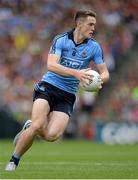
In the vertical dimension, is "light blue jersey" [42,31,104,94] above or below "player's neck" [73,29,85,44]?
below

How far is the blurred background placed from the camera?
94.0ft

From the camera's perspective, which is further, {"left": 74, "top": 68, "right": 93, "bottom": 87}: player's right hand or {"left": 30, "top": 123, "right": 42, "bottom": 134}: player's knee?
{"left": 30, "top": 123, "right": 42, "bottom": 134}: player's knee

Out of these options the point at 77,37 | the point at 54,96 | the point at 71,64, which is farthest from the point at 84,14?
the point at 54,96

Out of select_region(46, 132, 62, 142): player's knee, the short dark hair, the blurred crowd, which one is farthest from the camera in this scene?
the blurred crowd

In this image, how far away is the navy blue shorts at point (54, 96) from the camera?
1205 cm

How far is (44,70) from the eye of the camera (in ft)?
98.3

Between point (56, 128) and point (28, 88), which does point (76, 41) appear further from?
point (28, 88)

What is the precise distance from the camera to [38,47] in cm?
3059

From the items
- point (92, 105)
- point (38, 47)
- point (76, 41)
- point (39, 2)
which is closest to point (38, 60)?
point (38, 47)

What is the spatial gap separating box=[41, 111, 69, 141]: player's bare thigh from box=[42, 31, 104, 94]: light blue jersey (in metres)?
0.44

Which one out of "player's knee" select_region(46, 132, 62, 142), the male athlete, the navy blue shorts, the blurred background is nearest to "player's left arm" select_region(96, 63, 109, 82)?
the male athlete

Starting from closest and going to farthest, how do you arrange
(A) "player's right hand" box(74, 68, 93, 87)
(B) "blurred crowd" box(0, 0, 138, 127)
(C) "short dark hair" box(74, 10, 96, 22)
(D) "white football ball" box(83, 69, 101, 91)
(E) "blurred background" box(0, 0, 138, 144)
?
(A) "player's right hand" box(74, 68, 93, 87) < (D) "white football ball" box(83, 69, 101, 91) < (C) "short dark hair" box(74, 10, 96, 22) < (E) "blurred background" box(0, 0, 138, 144) < (B) "blurred crowd" box(0, 0, 138, 127)

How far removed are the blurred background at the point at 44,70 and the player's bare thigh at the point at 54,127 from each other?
14897 millimetres

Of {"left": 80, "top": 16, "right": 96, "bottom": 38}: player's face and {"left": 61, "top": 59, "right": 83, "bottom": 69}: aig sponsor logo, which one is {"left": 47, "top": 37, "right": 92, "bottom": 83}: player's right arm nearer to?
{"left": 61, "top": 59, "right": 83, "bottom": 69}: aig sponsor logo
